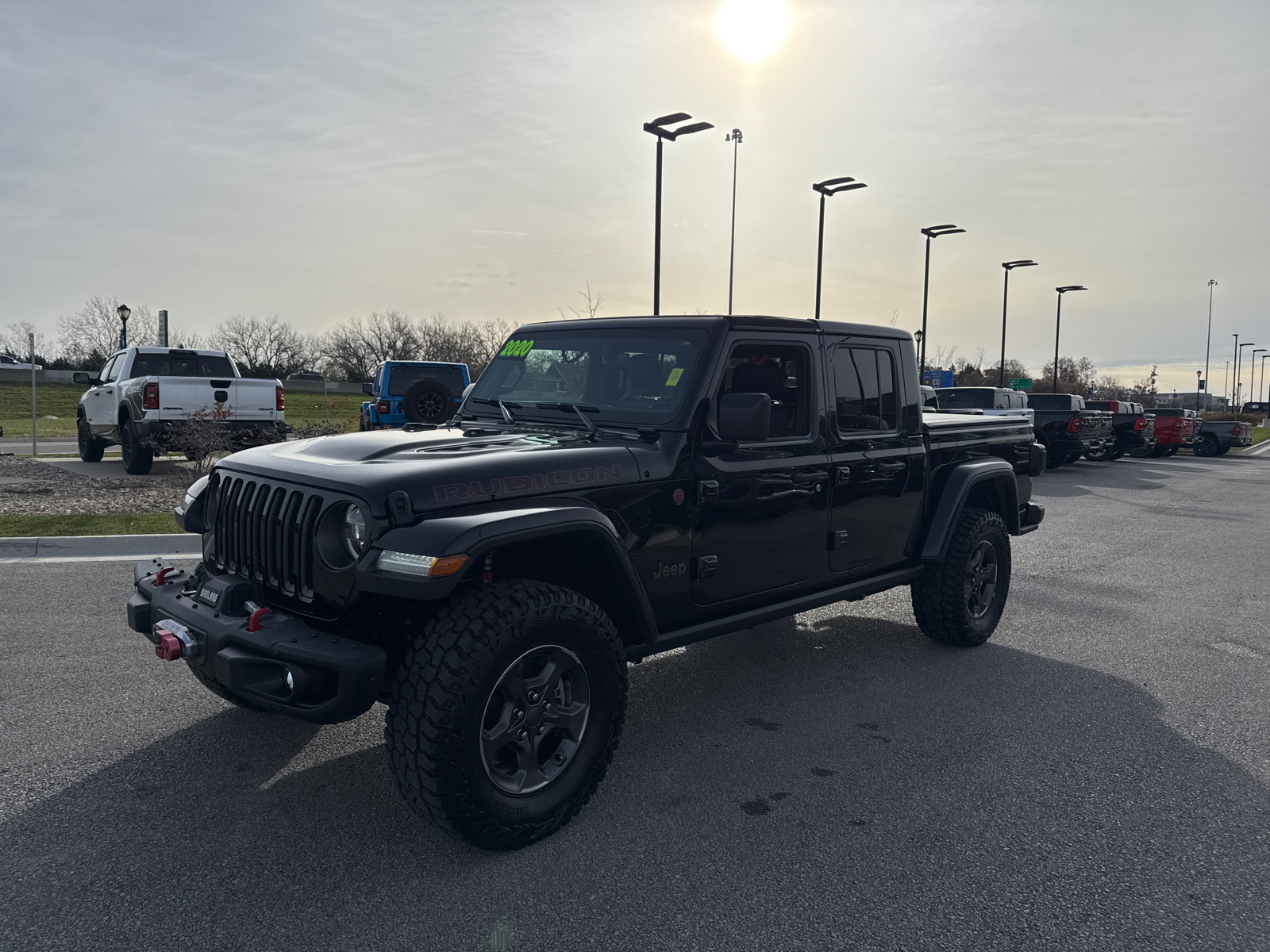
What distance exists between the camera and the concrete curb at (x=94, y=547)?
7891mm

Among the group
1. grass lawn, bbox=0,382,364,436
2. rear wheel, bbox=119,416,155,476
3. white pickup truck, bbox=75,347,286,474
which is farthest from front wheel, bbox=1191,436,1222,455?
rear wheel, bbox=119,416,155,476

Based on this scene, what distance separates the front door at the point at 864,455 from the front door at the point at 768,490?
15cm

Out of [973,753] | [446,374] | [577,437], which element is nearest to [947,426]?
[973,753]

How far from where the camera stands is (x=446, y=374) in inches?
742

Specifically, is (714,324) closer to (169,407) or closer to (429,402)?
(169,407)

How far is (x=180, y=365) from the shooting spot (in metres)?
15.4

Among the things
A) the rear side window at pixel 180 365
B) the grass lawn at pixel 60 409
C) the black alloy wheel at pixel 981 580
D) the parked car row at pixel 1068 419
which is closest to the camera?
the black alloy wheel at pixel 981 580

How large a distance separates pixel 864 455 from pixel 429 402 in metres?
12.4

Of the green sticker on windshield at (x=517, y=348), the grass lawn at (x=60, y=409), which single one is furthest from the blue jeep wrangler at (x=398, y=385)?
the green sticker on windshield at (x=517, y=348)

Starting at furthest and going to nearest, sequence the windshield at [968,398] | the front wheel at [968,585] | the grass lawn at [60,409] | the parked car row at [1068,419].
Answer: the grass lawn at [60,409] → the windshield at [968,398] → the parked car row at [1068,419] → the front wheel at [968,585]

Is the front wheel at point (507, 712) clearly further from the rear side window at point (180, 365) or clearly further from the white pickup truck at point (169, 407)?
the rear side window at point (180, 365)

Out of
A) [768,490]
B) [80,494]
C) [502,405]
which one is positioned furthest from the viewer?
[80,494]

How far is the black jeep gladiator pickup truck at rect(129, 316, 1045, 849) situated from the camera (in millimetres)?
3029

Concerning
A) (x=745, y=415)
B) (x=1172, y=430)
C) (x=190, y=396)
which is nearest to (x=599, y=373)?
(x=745, y=415)
